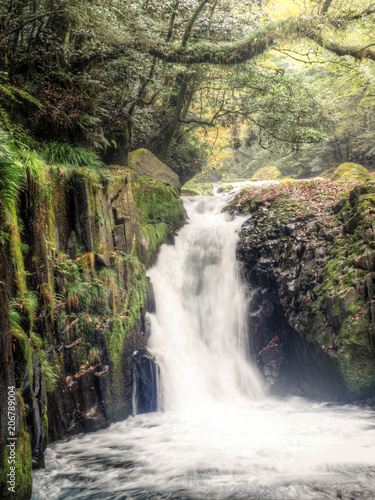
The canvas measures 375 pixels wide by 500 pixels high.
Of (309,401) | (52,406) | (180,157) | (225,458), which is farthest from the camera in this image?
(180,157)

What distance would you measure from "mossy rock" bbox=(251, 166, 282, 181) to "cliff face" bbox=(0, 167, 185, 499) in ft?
68.4

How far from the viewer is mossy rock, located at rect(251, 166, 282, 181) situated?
84.4ft

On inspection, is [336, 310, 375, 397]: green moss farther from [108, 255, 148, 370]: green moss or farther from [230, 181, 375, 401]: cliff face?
[108, 255, 148, 370]: green moss

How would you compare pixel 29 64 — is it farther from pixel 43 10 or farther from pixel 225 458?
pixel 225 458

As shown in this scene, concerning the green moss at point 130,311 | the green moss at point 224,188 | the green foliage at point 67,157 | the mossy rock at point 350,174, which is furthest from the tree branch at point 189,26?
the green moss at point 224,188

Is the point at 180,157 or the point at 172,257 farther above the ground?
the point at 180,157

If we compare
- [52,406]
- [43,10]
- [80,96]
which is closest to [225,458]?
[52,406]

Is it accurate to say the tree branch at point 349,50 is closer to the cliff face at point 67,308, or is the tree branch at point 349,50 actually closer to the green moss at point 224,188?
the cliff face at point 67,308

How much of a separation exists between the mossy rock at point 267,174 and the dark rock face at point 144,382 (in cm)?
2202

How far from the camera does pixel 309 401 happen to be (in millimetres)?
6102

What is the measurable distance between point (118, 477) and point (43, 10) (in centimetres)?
895

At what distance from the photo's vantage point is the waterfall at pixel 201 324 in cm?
653

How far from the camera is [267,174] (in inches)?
1041

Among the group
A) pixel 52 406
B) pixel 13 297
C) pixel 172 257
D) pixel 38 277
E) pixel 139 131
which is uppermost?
pixel 139 131
